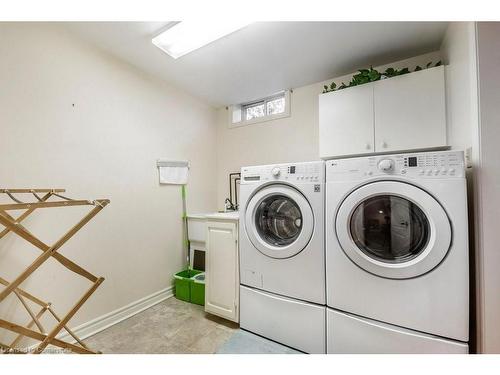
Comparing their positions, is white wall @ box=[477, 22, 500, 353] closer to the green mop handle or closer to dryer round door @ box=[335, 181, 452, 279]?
dryer round door @ box=[335, 181, 452, 279]

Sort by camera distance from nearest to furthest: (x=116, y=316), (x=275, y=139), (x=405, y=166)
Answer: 1. (x=405, y=166)
2. (x=116, y=316)
3. (x=275, y=139)

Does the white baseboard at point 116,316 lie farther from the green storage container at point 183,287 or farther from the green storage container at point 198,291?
the green storage container at point 198,291

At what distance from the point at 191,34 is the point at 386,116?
1623 mm

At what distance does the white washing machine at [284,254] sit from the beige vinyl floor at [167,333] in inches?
9.5

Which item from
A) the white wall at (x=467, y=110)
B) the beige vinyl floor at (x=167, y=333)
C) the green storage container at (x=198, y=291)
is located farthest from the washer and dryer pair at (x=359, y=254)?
the green storage container at (x=198, y=291)

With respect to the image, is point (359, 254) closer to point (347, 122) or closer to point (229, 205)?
point (347, 122)

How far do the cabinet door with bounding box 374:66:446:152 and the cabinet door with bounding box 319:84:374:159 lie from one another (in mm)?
64

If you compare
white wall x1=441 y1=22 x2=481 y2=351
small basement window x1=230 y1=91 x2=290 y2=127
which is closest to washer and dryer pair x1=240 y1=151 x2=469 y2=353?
white wall x1=441 y1=22 x2=481 y2=351

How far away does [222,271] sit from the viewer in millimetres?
1733

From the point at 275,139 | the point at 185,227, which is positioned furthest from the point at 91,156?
the point at 275,139

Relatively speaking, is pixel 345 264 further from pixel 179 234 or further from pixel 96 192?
pixel 96 192

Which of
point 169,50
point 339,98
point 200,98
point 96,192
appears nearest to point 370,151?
point 339,98

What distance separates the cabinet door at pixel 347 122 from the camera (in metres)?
1.70
